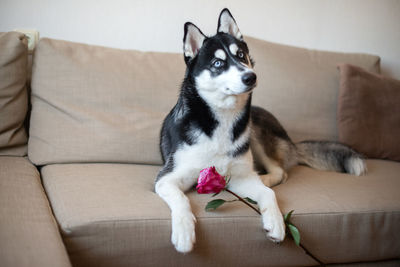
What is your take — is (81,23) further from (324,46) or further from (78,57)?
(324,46)

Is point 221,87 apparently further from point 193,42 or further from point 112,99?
point 112,99

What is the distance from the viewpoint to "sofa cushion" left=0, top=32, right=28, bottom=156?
1709mm

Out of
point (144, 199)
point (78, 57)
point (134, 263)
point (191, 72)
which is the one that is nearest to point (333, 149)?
point (191, 72)

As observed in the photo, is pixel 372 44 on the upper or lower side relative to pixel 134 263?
upper

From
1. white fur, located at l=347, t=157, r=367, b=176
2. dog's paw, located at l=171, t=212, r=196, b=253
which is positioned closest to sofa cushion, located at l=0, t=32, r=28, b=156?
dog's paw, located at l=171, t=212, r=196, b=253

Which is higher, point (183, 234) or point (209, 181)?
point (209, 181)

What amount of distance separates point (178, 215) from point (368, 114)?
1.48m

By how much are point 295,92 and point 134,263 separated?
140 cm

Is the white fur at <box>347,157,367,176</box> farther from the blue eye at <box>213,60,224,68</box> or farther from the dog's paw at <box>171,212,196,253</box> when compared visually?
the dog's paw at <box>171,212,196,253</box>

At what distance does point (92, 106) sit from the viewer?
1.86 meters

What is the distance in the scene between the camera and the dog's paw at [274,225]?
4.10 ft

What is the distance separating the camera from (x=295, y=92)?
7.13 feet

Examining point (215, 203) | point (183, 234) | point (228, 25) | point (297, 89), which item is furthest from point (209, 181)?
point (297, 89)

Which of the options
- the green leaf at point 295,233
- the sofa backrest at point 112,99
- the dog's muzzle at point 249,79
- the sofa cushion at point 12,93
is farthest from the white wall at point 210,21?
the green leaf at point 295,233
